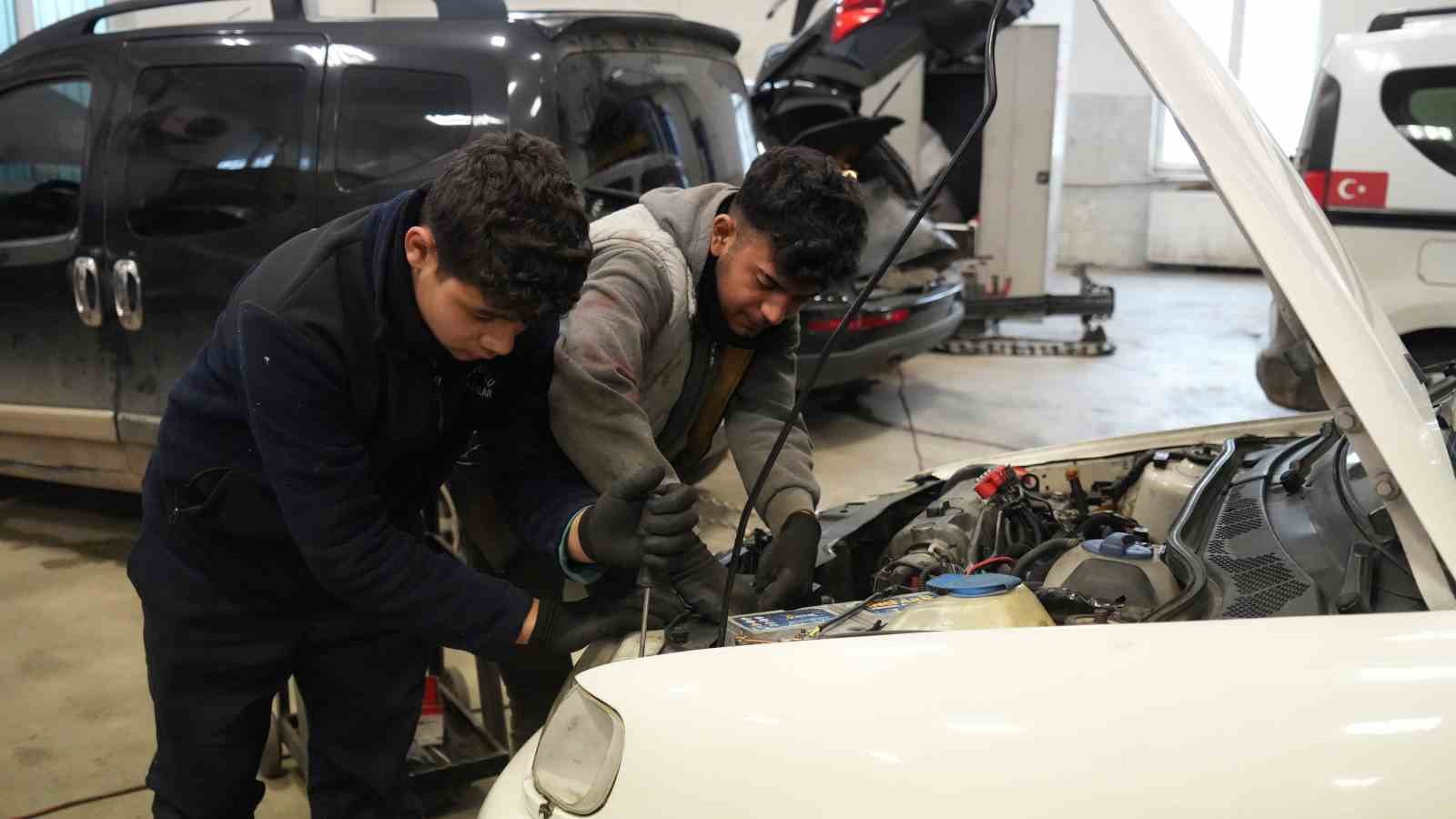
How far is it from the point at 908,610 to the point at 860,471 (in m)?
3.71

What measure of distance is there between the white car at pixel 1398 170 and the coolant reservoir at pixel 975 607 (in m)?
3.15

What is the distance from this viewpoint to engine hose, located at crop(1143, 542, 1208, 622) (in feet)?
5.34

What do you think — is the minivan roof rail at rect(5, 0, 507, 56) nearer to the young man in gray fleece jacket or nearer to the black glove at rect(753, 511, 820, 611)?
the young man in gray fleece jacket

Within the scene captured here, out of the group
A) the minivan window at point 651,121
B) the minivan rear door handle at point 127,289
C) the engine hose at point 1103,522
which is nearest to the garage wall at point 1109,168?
the minivan window at point 651,121

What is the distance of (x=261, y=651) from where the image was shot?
191cm

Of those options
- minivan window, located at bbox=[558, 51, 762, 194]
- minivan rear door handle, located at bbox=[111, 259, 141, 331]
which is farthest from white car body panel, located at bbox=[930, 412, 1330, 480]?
minivan rear door handle, located at bbox=[111, 259, 141, 331]

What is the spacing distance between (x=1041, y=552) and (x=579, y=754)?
1005 millimetres

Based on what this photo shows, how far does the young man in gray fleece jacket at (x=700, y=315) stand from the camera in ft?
6.26

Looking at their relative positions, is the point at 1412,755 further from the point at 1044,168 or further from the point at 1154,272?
the point at 1154,272

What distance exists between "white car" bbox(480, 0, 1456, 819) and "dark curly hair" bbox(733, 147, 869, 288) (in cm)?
52

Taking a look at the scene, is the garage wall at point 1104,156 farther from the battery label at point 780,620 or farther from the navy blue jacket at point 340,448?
the battery label at point 780,620

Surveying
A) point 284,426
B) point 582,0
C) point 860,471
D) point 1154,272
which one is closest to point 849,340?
point 860,471

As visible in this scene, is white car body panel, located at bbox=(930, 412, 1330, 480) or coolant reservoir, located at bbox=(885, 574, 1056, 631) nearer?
coolant reservoir, located at bbox=(885, 574, 1056, 631)

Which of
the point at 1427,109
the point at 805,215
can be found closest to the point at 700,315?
the point at 805,215
